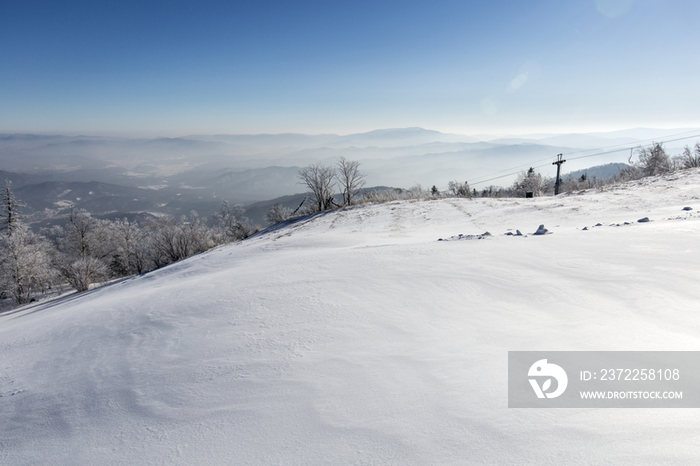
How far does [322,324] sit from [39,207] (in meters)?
271

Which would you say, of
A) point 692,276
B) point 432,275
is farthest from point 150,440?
point 692,276

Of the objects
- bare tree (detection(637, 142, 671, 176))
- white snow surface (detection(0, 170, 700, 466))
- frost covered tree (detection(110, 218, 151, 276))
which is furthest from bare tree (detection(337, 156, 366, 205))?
bare tree (detection(637, 142, 671, 176))

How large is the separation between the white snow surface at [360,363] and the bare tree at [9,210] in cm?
4469

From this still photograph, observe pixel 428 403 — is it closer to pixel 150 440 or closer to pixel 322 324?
pixel 322 324

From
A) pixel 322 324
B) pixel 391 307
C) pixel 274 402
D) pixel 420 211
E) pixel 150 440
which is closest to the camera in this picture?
pixel 150 440

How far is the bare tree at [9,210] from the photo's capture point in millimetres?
33469

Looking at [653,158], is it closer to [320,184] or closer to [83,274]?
[320,184]

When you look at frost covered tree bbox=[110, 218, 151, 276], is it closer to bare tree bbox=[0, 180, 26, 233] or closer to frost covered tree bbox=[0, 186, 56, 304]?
frost covered tree bbox=[0, 186, 56, 304]

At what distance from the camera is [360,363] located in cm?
209

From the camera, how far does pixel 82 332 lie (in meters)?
3.12

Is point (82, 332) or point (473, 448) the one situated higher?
point (473, 448)

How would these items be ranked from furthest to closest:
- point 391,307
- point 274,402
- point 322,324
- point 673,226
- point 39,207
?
point 39,207 → point 673,226 → point 391,307 → point 322,324 → point 274,402

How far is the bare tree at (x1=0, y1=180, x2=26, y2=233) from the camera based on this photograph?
3347 cm

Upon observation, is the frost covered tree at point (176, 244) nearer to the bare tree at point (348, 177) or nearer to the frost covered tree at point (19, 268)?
the frost covered tree at point (19, 268)
